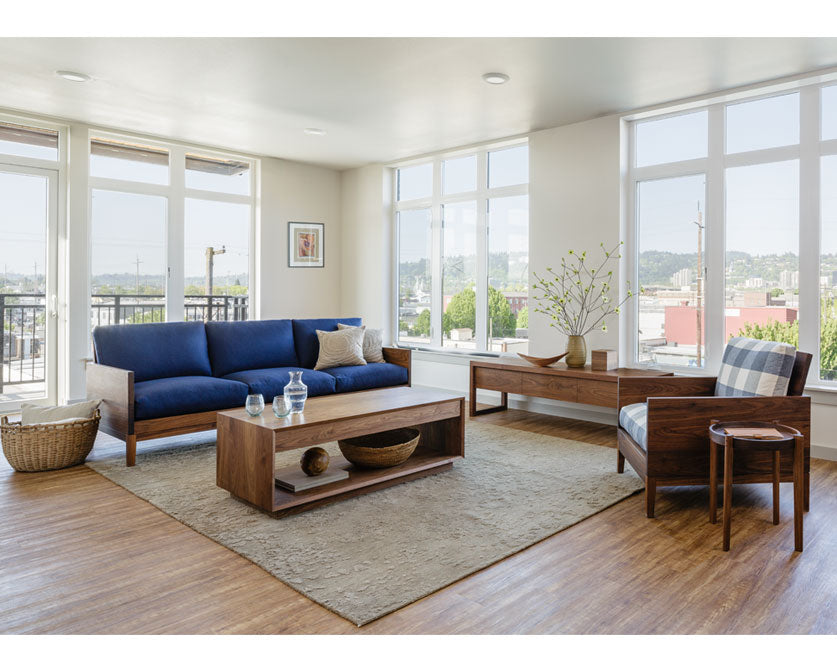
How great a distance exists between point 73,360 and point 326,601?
4352 millimetres

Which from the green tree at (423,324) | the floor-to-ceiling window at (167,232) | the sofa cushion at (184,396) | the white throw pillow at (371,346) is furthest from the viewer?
the green tree at (423,324)

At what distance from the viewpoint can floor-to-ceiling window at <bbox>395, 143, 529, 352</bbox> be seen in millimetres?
5836

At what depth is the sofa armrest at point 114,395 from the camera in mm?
3607

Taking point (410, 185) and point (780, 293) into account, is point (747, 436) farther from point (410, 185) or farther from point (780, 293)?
point (410, 185)

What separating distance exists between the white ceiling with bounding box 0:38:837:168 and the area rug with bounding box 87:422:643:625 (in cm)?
256

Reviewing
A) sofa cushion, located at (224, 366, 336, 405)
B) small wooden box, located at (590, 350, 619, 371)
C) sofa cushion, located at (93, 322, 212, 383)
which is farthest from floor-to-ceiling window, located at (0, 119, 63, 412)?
small wooden box, located at (590, 350, 619, 371)

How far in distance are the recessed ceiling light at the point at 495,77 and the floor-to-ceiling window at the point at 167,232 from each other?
3410 millimetres

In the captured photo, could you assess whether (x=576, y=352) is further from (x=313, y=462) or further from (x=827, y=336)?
(x=313, y=462)

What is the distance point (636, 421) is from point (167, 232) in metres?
4.83

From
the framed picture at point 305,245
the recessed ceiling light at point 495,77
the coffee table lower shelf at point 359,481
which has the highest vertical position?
the recessed ceiling light at point 495,77

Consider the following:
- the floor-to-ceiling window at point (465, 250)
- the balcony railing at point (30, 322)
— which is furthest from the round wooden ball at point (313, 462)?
the balcony railing at point (30, 322)

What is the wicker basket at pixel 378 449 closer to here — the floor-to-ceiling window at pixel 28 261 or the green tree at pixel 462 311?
the green tree at pixel 462 311

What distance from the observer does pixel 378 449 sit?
3205 millimetres
